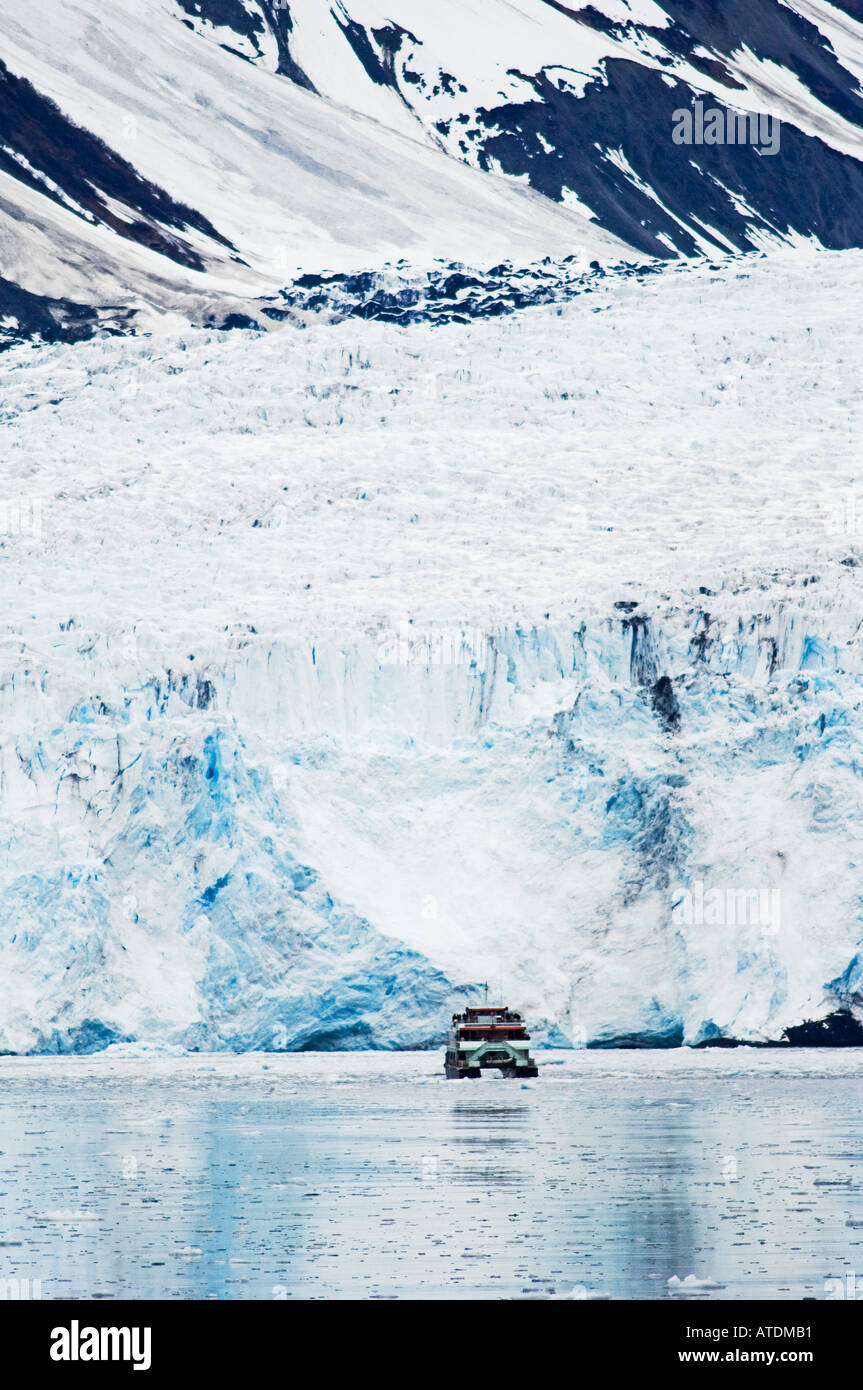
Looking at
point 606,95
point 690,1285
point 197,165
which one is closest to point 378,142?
point 197,165

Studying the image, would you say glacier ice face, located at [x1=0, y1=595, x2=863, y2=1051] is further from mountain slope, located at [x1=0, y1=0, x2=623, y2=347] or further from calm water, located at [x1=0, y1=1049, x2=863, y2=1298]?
mountain slope, located at [x1=0, y1=0, x2=623, y2=347]

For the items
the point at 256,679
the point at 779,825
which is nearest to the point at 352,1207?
the point at 779,825

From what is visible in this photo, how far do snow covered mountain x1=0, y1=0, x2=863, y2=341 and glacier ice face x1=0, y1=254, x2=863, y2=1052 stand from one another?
2710 centimetres

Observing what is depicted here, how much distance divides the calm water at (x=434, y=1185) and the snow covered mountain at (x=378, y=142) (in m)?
40.9

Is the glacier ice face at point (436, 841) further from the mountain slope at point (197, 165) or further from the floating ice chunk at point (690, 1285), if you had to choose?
the mountain slope at point (197, 165)

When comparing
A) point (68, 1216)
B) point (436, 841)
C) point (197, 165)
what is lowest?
point (436, 841)

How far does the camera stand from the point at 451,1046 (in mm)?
23641

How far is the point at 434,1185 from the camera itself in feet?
47.1

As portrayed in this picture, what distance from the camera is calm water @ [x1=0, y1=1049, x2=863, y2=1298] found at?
10.6 m

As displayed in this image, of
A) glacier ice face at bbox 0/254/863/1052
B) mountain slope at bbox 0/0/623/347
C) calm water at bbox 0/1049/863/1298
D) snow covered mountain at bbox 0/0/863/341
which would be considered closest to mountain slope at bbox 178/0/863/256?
snow covered mountain at bbox 0/0/863/341

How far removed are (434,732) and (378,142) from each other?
79273 mm

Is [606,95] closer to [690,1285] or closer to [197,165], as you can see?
[197,165]

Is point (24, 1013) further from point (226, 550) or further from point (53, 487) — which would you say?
point (53, 487)
